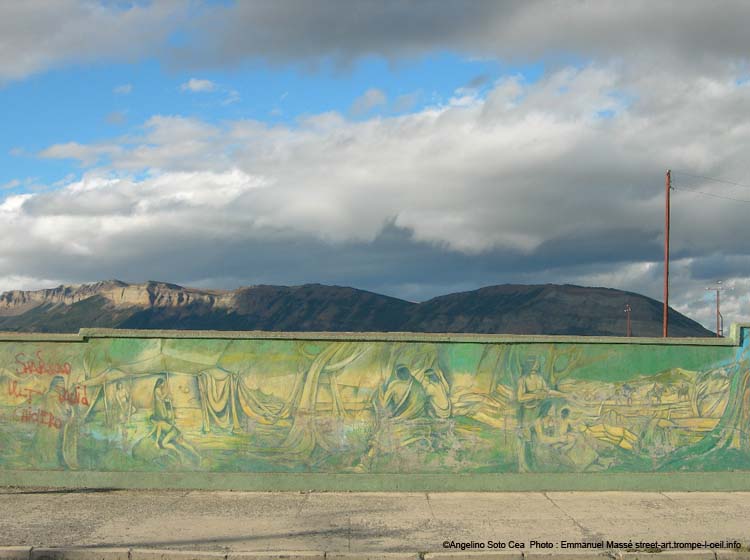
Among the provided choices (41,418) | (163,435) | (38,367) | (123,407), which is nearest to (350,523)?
(163,435)

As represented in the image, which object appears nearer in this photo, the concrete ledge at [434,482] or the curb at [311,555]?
the curb at [311,555]

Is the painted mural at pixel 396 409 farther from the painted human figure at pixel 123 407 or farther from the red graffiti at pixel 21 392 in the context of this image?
the red graffiti at pixel 21 392

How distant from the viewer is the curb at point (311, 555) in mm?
8141

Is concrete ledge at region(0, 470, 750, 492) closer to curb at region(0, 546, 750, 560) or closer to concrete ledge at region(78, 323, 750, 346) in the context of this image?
concrete ledge at region(78, 323, 750, 346)

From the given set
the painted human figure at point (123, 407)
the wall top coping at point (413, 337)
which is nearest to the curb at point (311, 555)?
the painted human figure at point (123, 407)

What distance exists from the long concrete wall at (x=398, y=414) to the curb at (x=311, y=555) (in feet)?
11.3

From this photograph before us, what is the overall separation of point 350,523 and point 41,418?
18.6ft

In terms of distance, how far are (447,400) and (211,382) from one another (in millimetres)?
3772

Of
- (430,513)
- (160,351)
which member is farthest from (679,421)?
(160,351)

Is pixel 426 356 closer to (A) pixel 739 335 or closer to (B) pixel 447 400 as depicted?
(B) pixel 447 400

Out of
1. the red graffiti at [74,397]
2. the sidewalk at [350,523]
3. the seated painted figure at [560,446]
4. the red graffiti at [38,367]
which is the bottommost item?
the sidewalk at [350,523]

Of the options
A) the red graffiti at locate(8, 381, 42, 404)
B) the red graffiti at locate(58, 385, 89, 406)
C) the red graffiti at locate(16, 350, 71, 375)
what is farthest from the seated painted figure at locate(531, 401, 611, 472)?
the red graffiti at locate(8, 381, 42, 404)

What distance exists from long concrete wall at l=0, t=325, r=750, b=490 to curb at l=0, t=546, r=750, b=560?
3.44 m

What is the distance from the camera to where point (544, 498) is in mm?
11180
